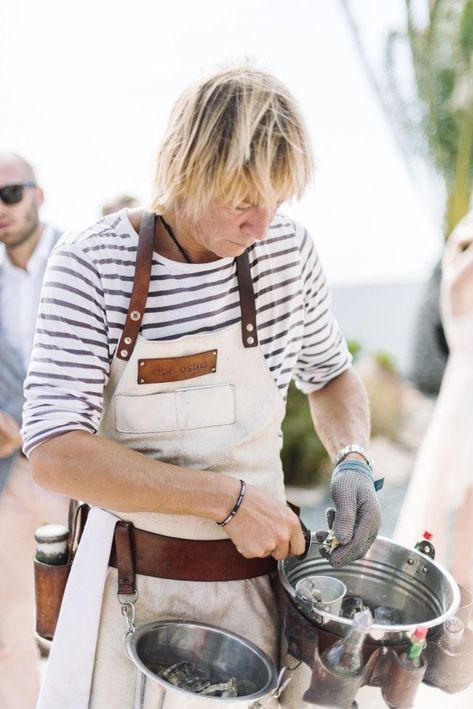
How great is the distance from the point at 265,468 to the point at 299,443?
14.4 ft

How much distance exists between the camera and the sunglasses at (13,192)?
10.0 feet

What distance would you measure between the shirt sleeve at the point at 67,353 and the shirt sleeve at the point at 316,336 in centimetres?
52

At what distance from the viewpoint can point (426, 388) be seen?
8.62 metres

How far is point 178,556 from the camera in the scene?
1662 millimetres

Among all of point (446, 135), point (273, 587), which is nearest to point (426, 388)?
point (446, 135)

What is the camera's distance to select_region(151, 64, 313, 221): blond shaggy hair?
1.44 m

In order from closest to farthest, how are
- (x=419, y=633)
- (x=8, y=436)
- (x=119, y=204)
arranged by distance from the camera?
(x=419, y=633)
(x=8, y=436)
(x=119, y=204)

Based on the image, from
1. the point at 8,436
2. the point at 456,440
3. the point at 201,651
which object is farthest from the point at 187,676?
the point at 456,440

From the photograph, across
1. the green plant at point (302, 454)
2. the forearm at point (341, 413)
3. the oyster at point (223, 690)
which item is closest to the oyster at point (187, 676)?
the oyster at point (223, 690)

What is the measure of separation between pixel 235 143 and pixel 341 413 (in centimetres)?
78

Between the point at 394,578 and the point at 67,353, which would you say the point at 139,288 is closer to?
the point at 67,353

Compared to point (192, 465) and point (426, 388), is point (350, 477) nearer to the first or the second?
point (192, 465)

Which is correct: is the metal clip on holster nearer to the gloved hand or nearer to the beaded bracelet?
the beaded bracelet

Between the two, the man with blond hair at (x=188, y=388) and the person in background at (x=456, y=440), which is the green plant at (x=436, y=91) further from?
the man with blond hair at (x=188, y=388)
